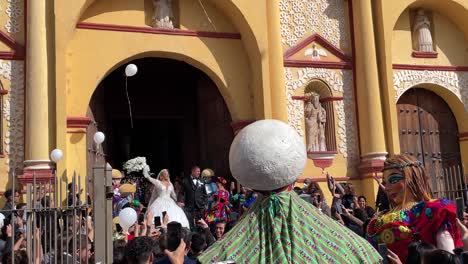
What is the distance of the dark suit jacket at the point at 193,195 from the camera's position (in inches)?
496

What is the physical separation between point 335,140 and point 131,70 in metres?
5.50

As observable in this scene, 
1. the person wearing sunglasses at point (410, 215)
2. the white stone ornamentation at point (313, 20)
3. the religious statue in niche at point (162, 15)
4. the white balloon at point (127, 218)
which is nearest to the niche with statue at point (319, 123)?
the white stone ornamentation at point (313, 20)

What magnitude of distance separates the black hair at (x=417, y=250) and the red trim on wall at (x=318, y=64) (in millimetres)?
11431

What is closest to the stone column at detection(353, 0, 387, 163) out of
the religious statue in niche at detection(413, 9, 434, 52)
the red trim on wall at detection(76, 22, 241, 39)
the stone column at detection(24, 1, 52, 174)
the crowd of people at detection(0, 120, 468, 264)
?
the religious statue in niche at detection(413, 9, 434, 52)

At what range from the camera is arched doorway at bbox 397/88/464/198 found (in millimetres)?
16188

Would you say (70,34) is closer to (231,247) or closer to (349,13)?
(349,13)

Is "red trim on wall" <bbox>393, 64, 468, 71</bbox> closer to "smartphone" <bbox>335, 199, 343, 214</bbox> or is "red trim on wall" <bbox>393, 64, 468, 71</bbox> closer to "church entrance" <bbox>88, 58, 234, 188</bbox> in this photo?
"church entrance" <bbox>88, 58, 234, 188</bbox>

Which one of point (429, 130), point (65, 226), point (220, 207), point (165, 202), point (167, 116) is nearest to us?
point (65, 226)

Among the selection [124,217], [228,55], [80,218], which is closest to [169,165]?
[228,55]

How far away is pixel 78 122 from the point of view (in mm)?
12742

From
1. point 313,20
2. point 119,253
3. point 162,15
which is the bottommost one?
point 119,253

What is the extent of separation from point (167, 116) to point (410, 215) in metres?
15.4

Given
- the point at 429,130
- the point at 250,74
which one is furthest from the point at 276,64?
the point at 429,130

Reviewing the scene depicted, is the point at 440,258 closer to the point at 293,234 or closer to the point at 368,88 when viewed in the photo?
the point at 293,234
